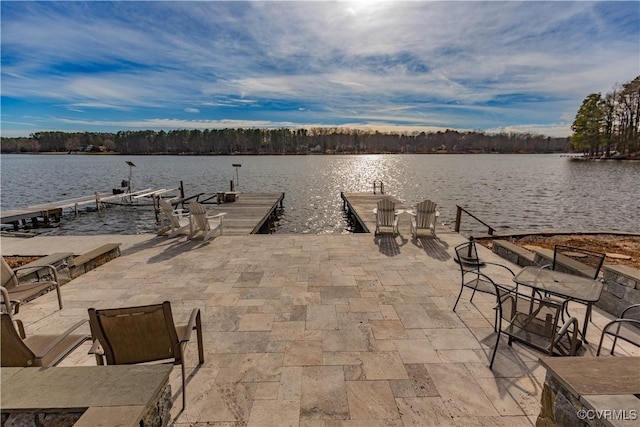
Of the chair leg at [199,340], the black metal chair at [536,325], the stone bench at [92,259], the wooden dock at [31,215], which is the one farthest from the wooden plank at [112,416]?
the wooden dock at [31,215]

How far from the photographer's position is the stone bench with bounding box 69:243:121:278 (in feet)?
17.1

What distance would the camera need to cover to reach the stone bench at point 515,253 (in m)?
5.45

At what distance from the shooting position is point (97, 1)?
7.04 meters

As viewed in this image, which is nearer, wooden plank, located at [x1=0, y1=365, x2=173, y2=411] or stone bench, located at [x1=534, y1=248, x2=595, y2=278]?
wooden plank, located at [x1=0, y1=365, x2=173, y2=411]

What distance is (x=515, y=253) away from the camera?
19.2ft

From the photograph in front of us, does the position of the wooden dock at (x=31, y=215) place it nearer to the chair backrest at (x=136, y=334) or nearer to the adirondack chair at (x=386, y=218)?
the adirondack chair at (x=386, y=218)

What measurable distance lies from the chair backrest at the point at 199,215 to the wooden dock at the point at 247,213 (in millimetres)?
1553

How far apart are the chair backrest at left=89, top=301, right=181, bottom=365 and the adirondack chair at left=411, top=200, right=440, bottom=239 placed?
6660 millimetres

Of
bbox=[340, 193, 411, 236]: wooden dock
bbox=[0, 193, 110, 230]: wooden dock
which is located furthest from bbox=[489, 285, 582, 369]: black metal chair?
bbox=[0, 193, 110, 230]: wooden dock

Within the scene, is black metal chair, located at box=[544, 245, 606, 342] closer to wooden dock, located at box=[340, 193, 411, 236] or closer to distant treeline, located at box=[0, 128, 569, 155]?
wooden dock, located at box=[340, 193, 411, 236]

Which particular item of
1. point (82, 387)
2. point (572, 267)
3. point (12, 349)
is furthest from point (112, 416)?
point (572, 267)

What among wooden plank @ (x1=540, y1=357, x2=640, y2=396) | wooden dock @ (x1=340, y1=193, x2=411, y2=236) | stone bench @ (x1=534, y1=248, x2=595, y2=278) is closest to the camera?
wooden plank @ (x1=540, y1=357, x2=640, y2=396)

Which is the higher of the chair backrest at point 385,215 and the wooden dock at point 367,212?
the chair backrest at point 385,215

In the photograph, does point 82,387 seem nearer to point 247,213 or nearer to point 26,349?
point 26,349
